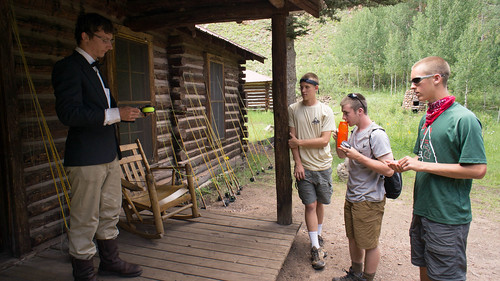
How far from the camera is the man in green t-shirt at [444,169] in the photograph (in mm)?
1972

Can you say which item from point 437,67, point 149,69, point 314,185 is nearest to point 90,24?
point 437,67

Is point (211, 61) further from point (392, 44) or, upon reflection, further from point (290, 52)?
point (392, 44)

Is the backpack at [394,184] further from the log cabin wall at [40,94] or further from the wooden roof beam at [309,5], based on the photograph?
the log cabin wall at [40,94]

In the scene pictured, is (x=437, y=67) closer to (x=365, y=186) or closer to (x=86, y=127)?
(x=365, y=186)

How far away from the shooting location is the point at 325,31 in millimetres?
43094

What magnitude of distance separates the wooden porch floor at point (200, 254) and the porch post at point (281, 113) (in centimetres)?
37

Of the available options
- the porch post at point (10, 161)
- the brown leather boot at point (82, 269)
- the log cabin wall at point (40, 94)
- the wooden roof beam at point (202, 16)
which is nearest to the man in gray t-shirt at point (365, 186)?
the wooden roof beam at point (202, 16)

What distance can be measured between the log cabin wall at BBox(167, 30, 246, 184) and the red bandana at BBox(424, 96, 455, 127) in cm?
404

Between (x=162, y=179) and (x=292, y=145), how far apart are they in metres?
3.24

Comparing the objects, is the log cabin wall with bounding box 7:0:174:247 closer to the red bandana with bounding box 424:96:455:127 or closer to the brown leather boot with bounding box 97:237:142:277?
the brown leather boot with bounding box 97:237:142:277

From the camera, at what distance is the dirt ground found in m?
3.75

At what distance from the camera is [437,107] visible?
217 cm

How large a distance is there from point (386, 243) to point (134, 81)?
15.2ft

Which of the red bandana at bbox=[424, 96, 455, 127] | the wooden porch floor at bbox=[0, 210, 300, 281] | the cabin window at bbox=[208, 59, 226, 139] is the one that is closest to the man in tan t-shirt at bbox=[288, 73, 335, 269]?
the wooden porch floor at bbox=[0, 210, 300, 281]
